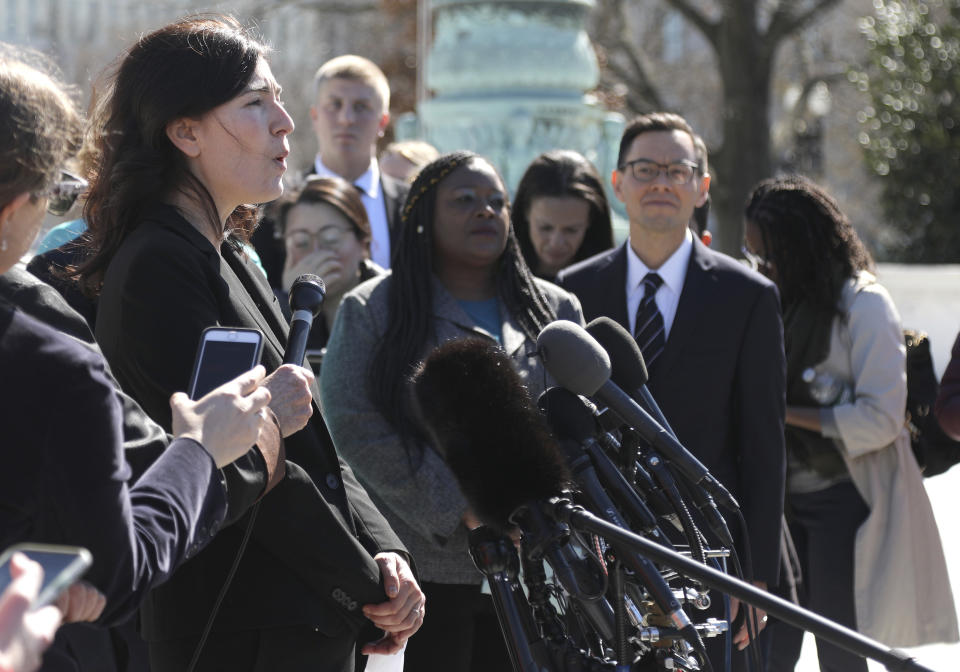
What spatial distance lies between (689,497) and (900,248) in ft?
40.4

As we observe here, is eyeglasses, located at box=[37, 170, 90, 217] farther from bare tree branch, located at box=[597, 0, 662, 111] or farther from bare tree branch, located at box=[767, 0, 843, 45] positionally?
Result: bare tree branch, located at box=[597, 0, 662, 111]

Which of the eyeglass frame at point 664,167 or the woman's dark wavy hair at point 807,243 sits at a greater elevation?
the eyeglass frame at point 664,167

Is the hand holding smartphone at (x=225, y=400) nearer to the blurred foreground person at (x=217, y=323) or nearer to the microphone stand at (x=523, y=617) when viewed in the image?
the blurred foreground person at (x=217, y=323)

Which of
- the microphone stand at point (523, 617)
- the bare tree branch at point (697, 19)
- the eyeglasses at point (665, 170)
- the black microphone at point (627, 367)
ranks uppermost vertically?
the bare tree branch at point (697, 19)

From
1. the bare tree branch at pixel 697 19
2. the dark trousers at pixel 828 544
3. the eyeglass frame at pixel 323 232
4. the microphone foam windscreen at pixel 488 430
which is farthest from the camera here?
the bare tree branch at pixel 697 19

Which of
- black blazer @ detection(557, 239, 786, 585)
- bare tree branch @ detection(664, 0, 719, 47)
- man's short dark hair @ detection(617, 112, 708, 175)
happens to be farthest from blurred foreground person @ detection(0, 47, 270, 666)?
bare tree branch @ detection(664, 0, 719, 47)

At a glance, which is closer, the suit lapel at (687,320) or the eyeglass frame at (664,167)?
the suit lapel at (687,320)

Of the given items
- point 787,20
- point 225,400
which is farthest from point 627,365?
point 787,20

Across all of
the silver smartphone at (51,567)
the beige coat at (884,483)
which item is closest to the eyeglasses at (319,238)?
the beige coat at (884,483)

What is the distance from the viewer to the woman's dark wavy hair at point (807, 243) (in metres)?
5.25

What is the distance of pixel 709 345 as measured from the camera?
14.3ft

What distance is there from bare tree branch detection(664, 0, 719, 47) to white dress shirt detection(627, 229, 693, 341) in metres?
18.4

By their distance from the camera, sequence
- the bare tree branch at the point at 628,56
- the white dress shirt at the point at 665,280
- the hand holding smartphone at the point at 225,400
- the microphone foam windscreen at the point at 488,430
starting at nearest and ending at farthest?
the hand holding smartphone at the point at 225,400
the microphone foam windscreen at the point at 488,430
the white dress shirt at the point at 665,280
the bare tree branch at the point at 628,56

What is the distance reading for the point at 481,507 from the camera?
2803 millimetres
